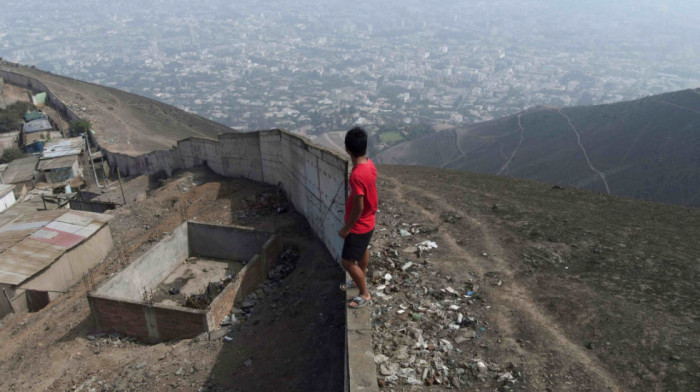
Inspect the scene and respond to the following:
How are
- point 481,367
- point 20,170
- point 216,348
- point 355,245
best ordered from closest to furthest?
point 481,367
point 355,245
point 216,348
point 20,170

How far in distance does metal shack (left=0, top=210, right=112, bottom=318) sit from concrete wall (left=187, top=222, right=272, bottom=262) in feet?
10.9

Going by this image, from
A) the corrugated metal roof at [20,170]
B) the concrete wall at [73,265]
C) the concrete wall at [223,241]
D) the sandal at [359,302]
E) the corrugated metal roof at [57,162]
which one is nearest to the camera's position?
the sandal at [359,302]

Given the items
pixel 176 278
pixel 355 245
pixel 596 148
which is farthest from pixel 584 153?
A: pixel 355 245

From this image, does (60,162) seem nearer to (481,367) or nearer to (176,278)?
(176,278)

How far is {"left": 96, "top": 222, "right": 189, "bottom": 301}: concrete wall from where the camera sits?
7.85 m

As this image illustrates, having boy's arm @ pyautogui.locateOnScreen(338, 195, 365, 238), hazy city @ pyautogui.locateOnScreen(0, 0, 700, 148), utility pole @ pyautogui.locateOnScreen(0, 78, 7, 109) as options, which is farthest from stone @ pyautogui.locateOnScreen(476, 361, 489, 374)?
hazy city @ pyautogui.locateOnScreen(0, 0, 700, 148)

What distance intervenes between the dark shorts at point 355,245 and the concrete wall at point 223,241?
5060mm

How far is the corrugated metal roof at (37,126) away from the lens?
27.0m

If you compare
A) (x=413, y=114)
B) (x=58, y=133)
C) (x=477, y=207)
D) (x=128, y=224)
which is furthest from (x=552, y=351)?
(x=413, y=114)

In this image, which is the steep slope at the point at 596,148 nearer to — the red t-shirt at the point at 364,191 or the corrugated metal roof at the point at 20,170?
the red t-shirt at the point at 364,191

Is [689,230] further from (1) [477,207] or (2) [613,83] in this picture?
(2) [613,83]

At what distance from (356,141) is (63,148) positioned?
26.1 metres

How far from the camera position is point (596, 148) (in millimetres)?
30781

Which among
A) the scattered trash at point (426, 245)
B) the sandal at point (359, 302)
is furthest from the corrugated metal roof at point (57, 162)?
the sandal at point (359, 302)
